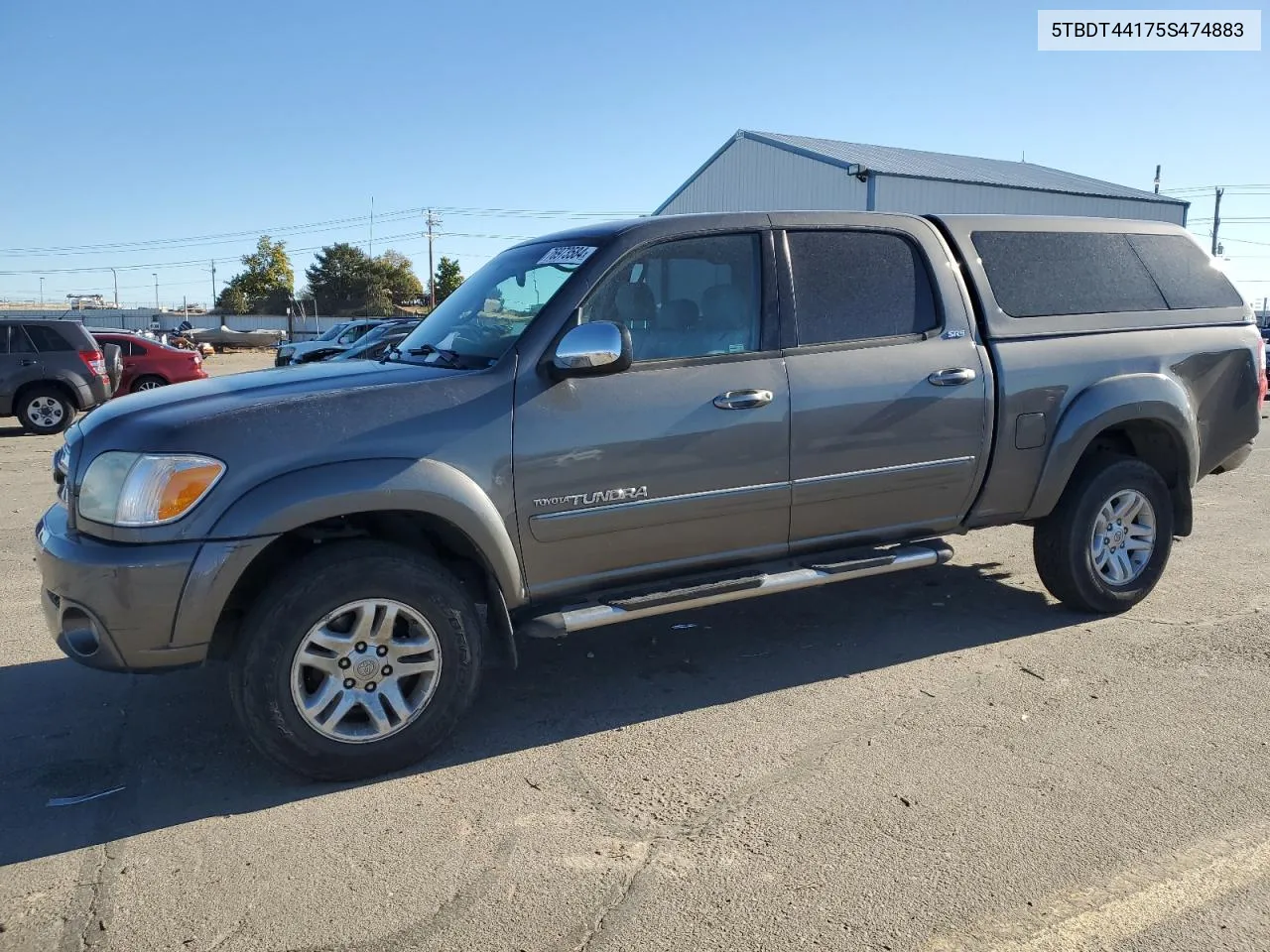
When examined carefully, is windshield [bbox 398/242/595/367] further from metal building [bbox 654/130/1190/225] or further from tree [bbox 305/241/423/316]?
tree [bbox 305/241/423/316]

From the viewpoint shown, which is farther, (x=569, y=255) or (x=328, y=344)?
(x=328, y=344)

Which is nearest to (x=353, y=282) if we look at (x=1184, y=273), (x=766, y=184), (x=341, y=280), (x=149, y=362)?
(x=341, y=280)

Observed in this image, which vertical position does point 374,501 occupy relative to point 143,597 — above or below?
above

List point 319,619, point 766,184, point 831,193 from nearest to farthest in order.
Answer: point 319,619 < point 831,193 < point 766,184

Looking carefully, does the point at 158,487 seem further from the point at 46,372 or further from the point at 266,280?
the point at 266,280

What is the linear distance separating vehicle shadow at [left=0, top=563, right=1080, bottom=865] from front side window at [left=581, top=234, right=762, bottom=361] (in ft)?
4.77

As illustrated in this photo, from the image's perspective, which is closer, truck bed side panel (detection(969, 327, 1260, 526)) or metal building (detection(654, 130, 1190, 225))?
truck bed side panel (detection(969, 327, 1260, 526))

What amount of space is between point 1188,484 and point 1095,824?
282 centimetres

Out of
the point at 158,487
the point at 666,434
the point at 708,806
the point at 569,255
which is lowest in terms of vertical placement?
the point at 708,806

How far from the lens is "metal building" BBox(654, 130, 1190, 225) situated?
104 feet

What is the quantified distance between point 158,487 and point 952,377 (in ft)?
10.8

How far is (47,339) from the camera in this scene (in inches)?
555

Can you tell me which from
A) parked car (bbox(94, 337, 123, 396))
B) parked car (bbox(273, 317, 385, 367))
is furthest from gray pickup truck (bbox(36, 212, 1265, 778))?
parked car (bbox(273, 317, 385, 367))

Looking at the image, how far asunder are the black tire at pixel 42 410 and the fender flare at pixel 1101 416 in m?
13.7
